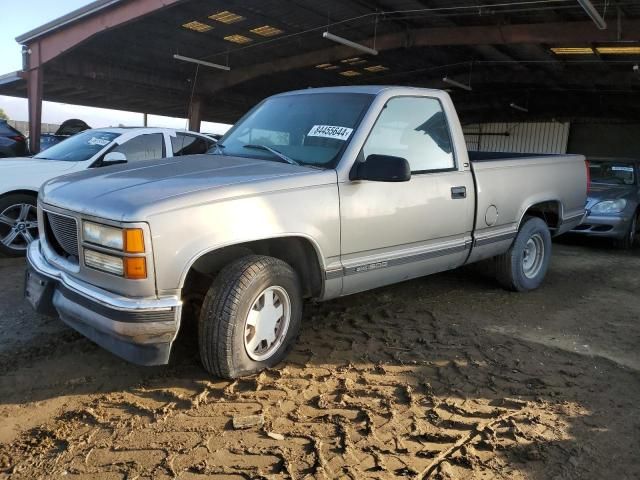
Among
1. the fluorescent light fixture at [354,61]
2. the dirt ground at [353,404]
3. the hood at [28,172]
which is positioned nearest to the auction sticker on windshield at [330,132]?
the dirt ground at [353,404]

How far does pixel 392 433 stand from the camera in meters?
2.93

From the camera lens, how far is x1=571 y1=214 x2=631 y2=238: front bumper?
8.64 m

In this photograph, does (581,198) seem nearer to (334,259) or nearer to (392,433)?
(334,259)

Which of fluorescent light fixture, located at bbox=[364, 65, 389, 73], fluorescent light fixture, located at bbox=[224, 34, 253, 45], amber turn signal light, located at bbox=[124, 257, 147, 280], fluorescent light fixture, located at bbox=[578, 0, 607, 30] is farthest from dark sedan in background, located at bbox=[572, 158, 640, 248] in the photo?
fluorescent light fixture, located at bbox=[364, 65, 389, 73]

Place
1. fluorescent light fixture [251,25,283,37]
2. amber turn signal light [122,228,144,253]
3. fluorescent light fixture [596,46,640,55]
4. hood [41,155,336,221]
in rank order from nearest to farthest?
amber turn signal light [122,228,144,253] < hood [41,155,336,221] < fluorescent light fixture [596,46,640,55] < fluorescent light fixture [251,25,283,37]

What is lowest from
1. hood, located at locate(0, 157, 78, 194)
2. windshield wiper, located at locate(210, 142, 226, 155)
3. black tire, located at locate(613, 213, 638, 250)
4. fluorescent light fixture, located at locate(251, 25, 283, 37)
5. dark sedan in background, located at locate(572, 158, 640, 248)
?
black tire, located at locate(613, 213, 638, 250)

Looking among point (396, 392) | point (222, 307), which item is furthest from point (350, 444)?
point (222, 307)

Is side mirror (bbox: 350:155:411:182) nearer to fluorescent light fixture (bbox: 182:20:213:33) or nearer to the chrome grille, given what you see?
the chrome grille

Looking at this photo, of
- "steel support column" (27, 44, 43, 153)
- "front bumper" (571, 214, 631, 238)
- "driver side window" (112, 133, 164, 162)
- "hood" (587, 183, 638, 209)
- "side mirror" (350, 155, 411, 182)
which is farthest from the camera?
"steel support column" (27, 44, 43, 153)

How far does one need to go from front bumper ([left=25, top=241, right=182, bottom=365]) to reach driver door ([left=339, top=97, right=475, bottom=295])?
1314 mm

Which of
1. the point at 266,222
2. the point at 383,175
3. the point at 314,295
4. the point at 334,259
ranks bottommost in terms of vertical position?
the point at 314,295

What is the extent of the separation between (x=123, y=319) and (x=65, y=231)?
85 centimetres

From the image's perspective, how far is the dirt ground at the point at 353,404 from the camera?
2650 millimetres

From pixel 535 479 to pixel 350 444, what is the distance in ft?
2.94
